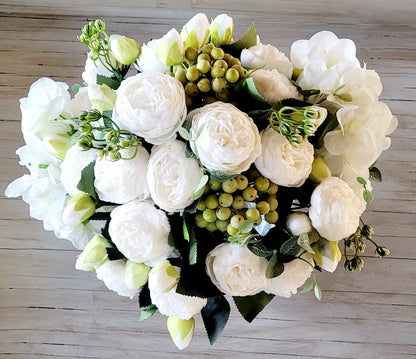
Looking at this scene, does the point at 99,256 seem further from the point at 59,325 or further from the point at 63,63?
the point at 63,63

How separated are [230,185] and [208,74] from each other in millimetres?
178

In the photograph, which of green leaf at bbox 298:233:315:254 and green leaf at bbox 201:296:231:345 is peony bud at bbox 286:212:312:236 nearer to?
green leaf at bbox 298:233:315:254

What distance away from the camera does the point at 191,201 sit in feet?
2.17

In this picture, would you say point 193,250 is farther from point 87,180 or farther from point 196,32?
point 196,32

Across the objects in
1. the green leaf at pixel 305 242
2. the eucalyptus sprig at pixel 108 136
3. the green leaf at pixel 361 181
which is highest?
the eucalyptus sprig at pixel 108 136

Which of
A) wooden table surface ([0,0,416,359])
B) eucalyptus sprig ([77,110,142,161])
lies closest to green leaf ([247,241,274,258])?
eucalyptus sprig ([77,110,142,161])

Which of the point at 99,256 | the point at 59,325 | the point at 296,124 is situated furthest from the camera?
the point at 59,325

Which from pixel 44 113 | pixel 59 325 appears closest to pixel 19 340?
pixel 59 325

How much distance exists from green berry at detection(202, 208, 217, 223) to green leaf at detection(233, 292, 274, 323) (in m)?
0.18

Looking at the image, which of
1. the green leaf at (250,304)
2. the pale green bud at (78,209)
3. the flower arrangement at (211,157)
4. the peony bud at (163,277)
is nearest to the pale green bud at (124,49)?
the flower arrangement at (211,157)

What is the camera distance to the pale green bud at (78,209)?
2.36 ft

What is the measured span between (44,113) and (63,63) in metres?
0.47

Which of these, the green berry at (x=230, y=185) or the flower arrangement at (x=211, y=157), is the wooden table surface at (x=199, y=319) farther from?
the green berry at (x=230, y=185)

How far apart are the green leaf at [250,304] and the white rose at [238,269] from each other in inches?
2.4
